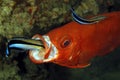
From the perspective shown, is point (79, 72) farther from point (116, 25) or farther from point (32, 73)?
point (116, 25)

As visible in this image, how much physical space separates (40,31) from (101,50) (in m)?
0.79

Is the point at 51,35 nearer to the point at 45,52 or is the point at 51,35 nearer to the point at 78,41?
the point at 45,52

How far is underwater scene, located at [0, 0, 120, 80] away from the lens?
2.49 m

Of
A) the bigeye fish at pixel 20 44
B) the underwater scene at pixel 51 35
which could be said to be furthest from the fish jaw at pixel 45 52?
the bigeye fish at pixel 20 44

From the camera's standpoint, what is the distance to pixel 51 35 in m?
2.52

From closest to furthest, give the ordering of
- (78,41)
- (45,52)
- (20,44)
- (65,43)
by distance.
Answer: (20,44)
(45,52)
(65,43)
(78,41)

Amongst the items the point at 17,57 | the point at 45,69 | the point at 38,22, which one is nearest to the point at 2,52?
the point at 17,57

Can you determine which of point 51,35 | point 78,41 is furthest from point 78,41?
point 51,35

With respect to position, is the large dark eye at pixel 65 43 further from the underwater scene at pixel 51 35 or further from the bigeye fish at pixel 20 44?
the bigeye fish at pixel 20 44

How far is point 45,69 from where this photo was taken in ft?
12.1

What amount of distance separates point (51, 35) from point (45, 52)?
0.64 ft

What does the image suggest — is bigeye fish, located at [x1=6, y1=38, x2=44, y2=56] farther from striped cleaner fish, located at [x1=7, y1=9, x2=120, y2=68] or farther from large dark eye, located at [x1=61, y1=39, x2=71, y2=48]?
large dark eye, located at [x1=61, y1=39, x2=71, y2=48]

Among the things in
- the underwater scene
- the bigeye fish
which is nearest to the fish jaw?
the underwater scene

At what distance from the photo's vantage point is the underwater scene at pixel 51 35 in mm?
2486
